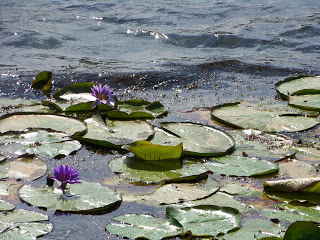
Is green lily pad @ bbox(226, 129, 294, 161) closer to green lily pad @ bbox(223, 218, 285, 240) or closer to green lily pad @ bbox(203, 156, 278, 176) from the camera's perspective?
green lily pad @ bbox(203, 156, 278, 176)

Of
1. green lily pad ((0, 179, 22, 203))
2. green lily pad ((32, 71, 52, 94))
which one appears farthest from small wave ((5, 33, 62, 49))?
green lily pad ((0, 179, 22, 203))

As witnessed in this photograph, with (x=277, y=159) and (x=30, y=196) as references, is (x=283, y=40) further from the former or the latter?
(x=30, y=196)

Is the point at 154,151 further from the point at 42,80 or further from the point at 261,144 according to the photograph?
the point at 42,80

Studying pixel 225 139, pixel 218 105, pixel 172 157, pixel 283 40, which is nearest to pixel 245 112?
pixel 218 105

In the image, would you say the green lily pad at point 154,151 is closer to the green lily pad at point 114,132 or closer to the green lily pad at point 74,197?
the green lily pad at point 114,132

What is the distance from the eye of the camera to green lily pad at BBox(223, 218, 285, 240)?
1.66 metres

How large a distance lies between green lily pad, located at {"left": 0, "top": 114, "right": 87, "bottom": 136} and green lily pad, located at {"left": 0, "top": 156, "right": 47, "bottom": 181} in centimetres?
34

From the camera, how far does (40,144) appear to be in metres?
2.40

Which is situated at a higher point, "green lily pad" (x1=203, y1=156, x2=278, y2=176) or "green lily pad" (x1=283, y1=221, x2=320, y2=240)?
"green lily pad" (x1=283, y1=221, x2=320, y2=240)

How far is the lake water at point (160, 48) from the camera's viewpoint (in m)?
3.58

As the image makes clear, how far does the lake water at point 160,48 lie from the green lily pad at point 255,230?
396 millimetres

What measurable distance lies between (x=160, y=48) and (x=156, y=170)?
9.96 feet

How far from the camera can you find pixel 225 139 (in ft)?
8.18

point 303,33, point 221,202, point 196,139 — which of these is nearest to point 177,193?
point 221,202
